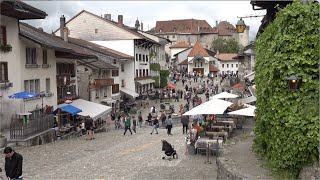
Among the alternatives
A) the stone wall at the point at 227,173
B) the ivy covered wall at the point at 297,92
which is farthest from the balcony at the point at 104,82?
the ivy covered wall at the point at 297,92

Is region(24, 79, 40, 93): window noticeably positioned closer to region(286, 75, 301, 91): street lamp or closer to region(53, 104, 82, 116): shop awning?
region(53, 104, 82, 116): shop awning

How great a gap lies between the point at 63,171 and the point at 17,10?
1104cm

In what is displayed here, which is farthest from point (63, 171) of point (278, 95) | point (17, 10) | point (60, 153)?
point (17, 10)

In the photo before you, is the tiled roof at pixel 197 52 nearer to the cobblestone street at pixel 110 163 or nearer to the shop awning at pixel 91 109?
the shop awning at pixel 91 109

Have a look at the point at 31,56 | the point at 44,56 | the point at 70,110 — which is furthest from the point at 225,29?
the point at 31,56

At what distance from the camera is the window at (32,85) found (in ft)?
88.9

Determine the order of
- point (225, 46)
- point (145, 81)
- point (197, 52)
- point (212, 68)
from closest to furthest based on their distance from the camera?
point (145, 81)
point (197, 52)
point (212, 68)
point (225, 46)

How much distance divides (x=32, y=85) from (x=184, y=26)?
129444mm

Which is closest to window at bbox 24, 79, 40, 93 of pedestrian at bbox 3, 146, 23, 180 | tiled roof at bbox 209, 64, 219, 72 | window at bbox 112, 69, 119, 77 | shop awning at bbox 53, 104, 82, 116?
shop awning at bbox 53, 104, 82, 116

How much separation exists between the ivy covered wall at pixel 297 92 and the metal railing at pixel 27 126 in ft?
43.1

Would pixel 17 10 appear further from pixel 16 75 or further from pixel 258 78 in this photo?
pixel 258 78

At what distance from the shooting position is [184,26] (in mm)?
154625

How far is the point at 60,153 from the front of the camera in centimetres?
1892

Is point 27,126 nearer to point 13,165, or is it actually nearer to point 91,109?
point 91,109
